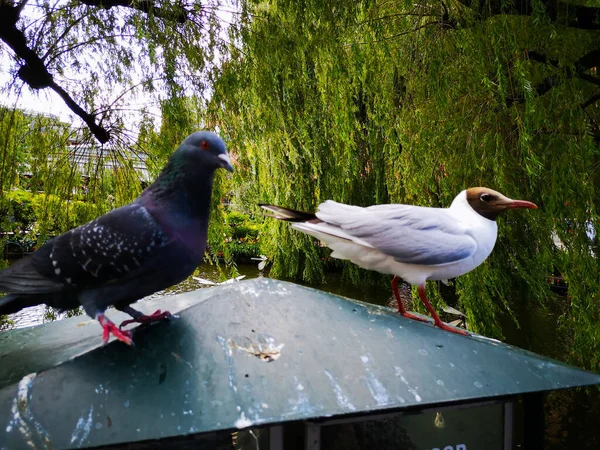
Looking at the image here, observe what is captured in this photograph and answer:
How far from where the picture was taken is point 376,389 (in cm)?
129

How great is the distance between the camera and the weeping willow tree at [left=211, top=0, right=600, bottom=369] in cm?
293

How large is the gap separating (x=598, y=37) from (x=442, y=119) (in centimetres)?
132

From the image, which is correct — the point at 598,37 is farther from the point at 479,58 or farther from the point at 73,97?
the point at 73,97

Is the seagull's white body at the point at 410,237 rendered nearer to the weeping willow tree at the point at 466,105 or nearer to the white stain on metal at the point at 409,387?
the white stain on metal at the point at 409,387

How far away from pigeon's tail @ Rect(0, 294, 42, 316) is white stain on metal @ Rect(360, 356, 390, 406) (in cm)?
96

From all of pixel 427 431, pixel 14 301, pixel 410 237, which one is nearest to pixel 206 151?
pixel 14 301

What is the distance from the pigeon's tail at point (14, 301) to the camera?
1339mm

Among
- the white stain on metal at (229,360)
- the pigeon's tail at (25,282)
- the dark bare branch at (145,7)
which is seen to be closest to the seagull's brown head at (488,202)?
the white stain on metal at (229,360)

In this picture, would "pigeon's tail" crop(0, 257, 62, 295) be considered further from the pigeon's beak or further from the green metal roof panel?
the pigeon's beak

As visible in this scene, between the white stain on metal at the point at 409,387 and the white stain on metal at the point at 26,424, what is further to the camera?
the white stain on metal at the point at 409,387

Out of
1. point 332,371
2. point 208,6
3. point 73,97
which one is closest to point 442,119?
point 208,6

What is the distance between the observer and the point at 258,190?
14.7 feet

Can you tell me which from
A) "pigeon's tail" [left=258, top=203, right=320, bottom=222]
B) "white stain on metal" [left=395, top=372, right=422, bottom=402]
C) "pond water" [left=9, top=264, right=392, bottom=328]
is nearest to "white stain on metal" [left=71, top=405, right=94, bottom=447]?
"white stain on metal" [left=395, top=372, right=422, bottom=402]

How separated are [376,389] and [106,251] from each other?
82 cm
